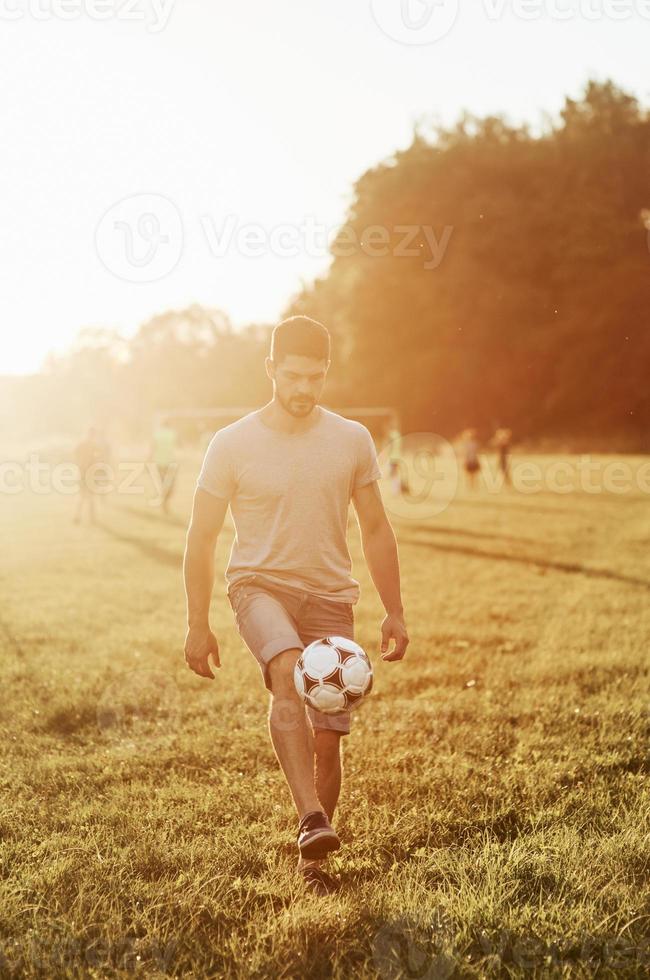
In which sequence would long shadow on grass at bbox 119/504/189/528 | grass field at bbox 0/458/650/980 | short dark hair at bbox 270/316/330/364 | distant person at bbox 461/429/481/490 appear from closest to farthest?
grass field at bbox 0/458/650/980
short dark hair at bbox 270/316/330/364
long shadow on grass at bbox 119/504/189/528
distant person at bbox 461/429/481/490

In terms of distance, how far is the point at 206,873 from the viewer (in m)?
3.92

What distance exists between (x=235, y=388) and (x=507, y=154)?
130 ft

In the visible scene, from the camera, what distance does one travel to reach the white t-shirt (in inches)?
165

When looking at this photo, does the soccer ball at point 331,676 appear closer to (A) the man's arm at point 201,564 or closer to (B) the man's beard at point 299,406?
(A) the man's arm at point 201,564

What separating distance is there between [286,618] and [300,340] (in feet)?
4.14

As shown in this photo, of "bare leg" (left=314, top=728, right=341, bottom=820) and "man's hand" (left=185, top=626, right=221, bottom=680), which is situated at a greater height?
"man's hand" (left=185, top=626, right=221, bottom=680)

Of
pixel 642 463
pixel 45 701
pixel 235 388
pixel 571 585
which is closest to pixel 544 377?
pixel 642 463

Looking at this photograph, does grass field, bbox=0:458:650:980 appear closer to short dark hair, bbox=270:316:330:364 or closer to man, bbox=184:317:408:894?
man, bbox=184:317:408:894

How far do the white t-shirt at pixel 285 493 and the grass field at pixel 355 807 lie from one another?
129 centimetres

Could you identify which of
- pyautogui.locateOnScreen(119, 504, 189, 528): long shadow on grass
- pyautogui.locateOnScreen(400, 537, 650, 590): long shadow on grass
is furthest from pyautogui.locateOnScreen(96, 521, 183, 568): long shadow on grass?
pyautogui.locateOnScreen(400, 537, 650, 590): long shadow on grass

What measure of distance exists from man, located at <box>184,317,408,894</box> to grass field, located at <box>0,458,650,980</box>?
62 centimetres

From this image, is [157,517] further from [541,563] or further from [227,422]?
[227,422]
